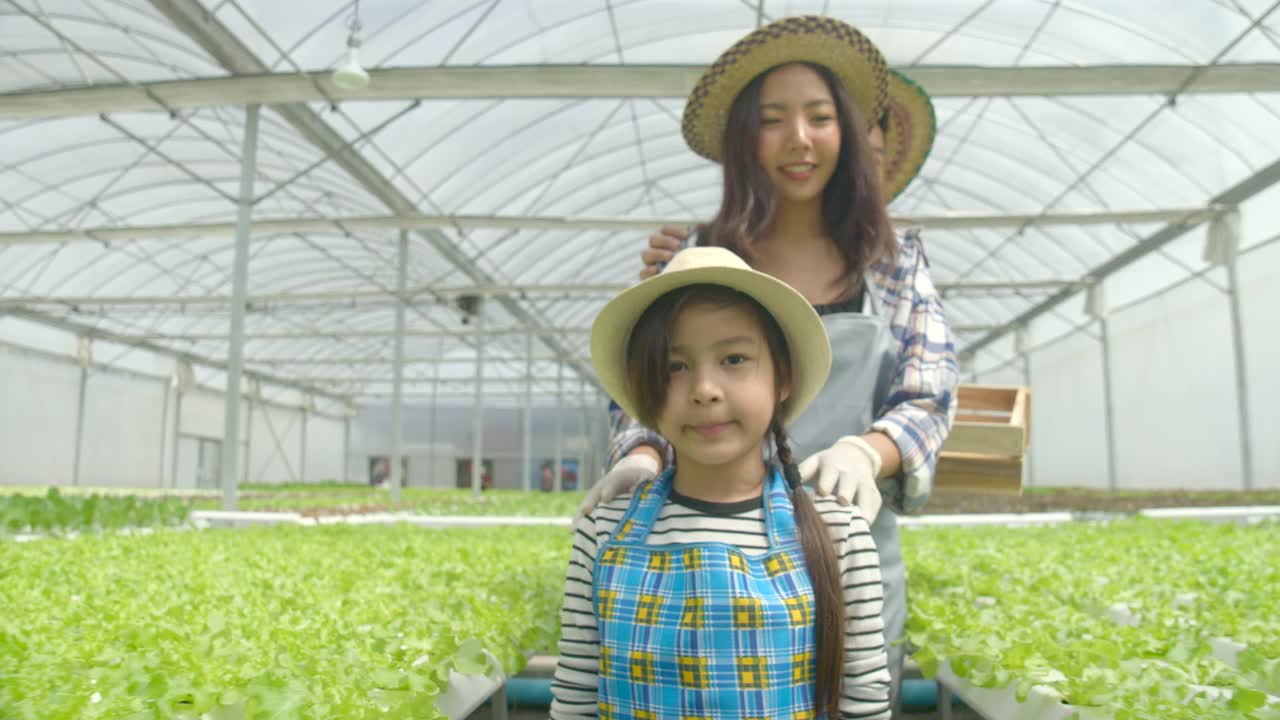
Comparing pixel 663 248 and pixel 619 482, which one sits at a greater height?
pixel 663 248

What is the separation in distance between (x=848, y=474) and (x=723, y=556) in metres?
0.23

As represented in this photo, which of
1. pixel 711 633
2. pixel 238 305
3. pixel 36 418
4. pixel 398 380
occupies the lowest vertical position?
pixel 711 633

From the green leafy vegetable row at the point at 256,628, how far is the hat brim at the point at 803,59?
4.37ft

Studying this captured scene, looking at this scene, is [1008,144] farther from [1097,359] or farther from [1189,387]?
[1097,359]

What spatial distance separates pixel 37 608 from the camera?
87.8 inches

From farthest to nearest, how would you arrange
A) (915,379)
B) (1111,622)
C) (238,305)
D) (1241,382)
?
1. (1241,382)
2. (238,305)
3. (1111,622)
4. (915,379)

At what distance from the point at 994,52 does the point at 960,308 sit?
15.2 meters

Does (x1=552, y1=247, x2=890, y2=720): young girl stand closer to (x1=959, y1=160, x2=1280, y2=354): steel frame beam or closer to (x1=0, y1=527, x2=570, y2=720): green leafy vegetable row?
(x1=0, y1=527, x2=570, y2=720): green leafy vegetable row

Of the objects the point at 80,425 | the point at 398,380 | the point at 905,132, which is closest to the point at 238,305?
the point at 398,380

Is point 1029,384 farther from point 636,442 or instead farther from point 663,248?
point 636,442

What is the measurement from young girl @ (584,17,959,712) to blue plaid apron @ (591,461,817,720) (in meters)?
0.24

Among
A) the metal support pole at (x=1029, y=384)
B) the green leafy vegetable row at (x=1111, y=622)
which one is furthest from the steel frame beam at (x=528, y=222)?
the metal support pole at (x=1029, y=384)

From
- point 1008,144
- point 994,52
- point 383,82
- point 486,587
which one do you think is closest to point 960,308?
point 1008,144

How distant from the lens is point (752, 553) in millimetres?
1342
